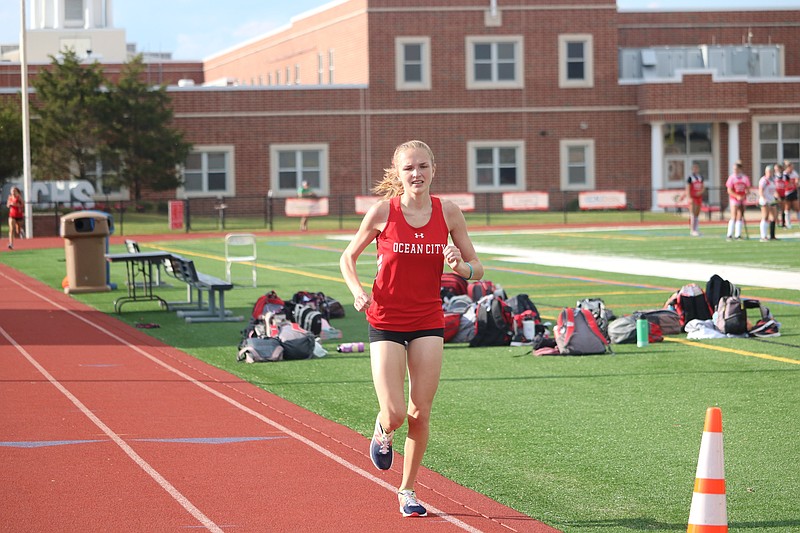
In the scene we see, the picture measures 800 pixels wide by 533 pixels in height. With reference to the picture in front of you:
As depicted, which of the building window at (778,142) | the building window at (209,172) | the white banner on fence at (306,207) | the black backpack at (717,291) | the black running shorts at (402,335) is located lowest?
the black backpack at (717,291)

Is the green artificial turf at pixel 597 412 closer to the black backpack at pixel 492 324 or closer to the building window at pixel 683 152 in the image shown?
the black backpack at pixel 492 324

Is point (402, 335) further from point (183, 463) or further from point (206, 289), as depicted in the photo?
point (206, 289)

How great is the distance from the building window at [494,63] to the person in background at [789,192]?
17297 mm

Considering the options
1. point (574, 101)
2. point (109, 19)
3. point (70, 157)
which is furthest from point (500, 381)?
point (109, 19)

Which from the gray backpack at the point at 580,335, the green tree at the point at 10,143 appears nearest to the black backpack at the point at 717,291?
the gray backpack at the point at 580,335

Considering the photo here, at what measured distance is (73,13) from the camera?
8181 centimetres

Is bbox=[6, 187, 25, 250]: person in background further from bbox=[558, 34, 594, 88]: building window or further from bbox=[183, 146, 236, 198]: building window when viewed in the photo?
bbox=[558, 34, 594, 88]: building window

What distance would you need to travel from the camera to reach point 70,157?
50156 millimetres

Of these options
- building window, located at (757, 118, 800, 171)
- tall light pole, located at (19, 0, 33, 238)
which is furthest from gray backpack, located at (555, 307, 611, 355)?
building window, located at (757, 118, 800, 171)

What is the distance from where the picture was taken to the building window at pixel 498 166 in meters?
54.8

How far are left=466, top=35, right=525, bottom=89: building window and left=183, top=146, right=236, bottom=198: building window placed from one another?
35.4ft

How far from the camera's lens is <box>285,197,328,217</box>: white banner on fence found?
47.0 meters

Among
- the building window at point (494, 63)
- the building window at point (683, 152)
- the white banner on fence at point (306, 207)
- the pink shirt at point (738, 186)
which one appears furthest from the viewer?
the building window at point (683, 152)

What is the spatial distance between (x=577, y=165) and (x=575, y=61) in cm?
442
